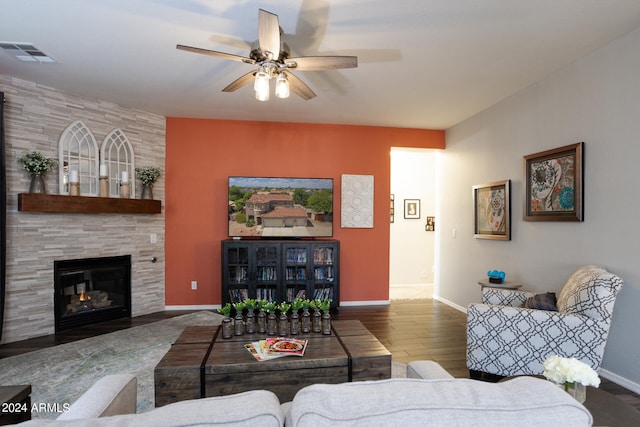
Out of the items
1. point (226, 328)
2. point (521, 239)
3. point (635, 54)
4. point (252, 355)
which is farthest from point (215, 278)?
point (635, 54)

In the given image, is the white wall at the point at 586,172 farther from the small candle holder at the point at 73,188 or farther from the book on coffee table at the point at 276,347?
the small candle holder at the point at 73,188

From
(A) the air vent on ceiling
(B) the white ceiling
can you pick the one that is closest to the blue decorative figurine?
(B) the white ceiling

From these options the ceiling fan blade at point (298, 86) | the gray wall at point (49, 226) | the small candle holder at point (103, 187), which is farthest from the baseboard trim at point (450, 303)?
the small candle holder at point (103, 187)

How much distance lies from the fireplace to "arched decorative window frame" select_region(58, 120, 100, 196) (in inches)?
34.9

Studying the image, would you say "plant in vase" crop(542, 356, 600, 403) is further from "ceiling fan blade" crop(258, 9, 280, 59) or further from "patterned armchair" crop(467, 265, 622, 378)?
"ceiling fan blade" crop(258, 9, 280, 59)

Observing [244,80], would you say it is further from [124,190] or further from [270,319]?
[124,190]

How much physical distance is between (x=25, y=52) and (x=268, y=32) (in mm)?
2460

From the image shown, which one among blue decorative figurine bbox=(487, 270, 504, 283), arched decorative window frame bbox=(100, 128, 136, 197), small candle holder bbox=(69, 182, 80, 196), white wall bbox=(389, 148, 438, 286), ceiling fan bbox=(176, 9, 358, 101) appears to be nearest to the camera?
ceiling fan bbox=(176, 9, 358, 101)

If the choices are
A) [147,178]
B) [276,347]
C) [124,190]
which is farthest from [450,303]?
[124,190]

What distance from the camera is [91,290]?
4270 mm

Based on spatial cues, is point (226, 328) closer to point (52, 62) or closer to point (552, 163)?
point (52, 62)

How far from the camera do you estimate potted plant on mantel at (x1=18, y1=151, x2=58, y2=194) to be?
11.8 ft

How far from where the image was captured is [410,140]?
5402 millimetres

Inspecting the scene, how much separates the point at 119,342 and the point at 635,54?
5.27m
